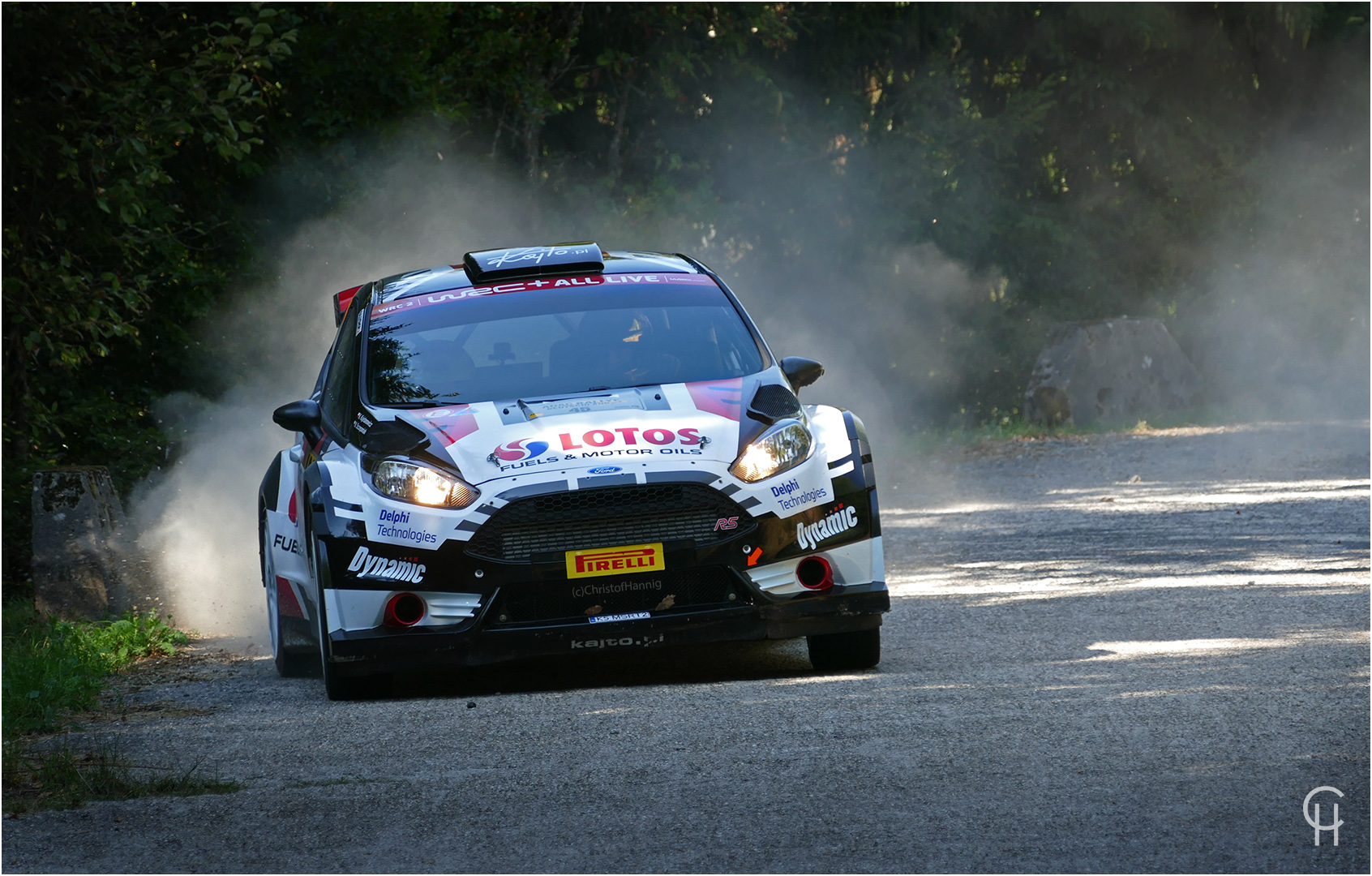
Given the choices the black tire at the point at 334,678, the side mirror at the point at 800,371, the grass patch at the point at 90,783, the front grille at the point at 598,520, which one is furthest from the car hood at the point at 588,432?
the grass patch at the point at 90,783

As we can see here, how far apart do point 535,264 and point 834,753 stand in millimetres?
3660

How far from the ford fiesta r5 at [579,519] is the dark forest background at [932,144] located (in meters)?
11.6

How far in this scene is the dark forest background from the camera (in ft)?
61.7

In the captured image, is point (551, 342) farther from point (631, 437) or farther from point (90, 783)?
point (90, 783)

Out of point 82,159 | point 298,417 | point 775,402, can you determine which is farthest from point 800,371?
point 82,159

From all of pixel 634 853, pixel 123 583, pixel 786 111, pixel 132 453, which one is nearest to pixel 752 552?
pixel 634 853

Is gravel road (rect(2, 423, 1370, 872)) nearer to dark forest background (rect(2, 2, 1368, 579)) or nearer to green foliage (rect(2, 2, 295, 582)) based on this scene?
green foliage (rect(2, 2, 295, 582))

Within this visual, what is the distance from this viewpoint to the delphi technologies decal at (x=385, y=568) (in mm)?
6242

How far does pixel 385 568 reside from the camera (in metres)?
6.29

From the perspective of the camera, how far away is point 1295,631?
22.7 ft

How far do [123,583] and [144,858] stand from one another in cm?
593

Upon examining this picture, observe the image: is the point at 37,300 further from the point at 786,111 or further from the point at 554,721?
the point at 786,111

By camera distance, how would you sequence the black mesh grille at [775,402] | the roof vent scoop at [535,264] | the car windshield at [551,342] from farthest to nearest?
the roof vent scoop at [535,264] → the car windshield at [551,342] → the black mesh grille at [775,402]

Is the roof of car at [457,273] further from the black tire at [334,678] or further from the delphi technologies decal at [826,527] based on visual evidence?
the delphi technologies decal at [826,527]
